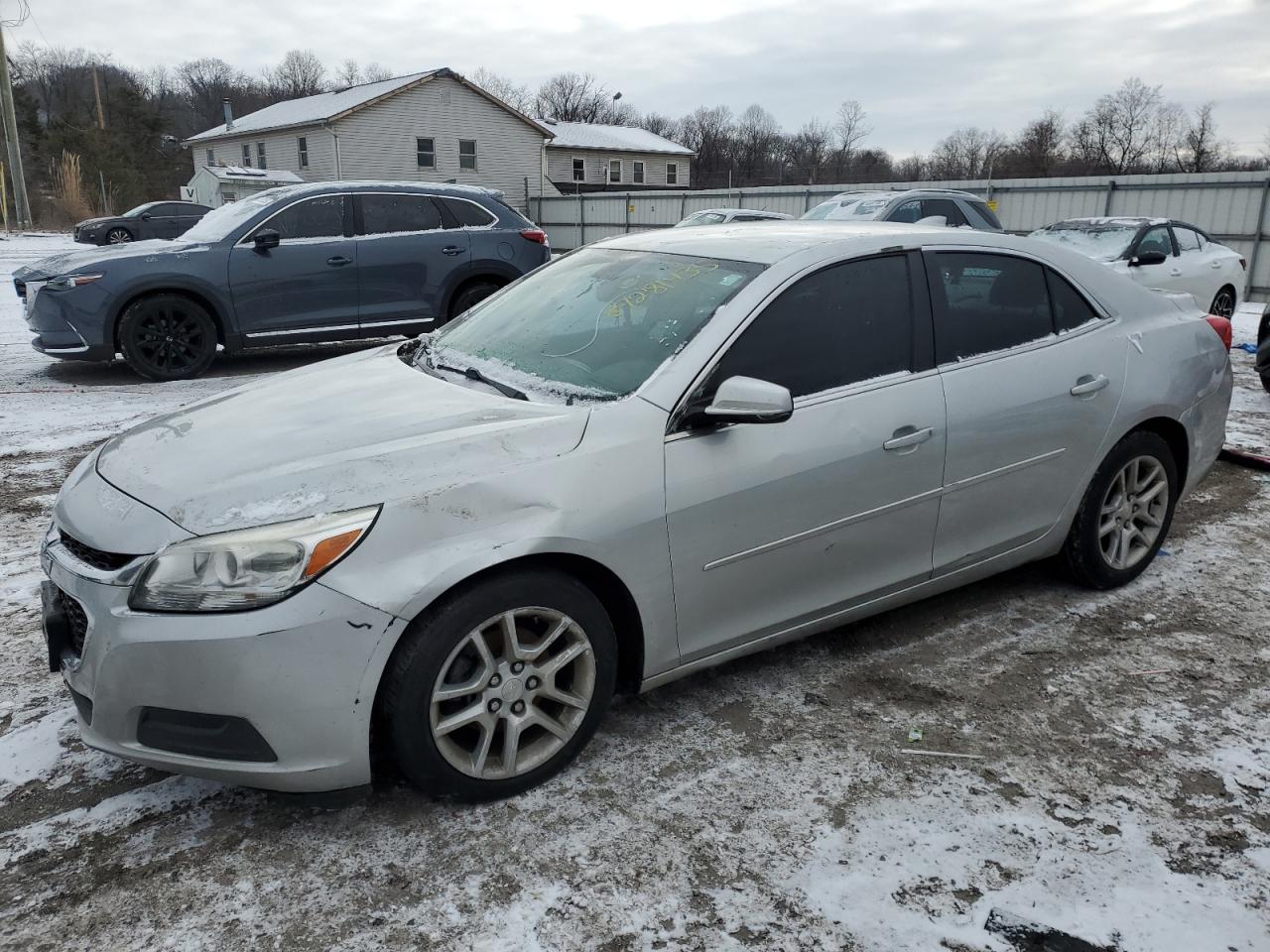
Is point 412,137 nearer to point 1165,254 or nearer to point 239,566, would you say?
point 1165,254

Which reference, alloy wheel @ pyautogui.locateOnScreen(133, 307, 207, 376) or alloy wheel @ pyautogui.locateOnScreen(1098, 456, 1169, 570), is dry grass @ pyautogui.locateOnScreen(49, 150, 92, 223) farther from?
alloy wheel @ pyautogui.locateOnScreen(1098, 456, 1169, 570)

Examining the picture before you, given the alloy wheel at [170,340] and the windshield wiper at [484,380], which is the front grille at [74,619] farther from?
the alloy wheel at [170,340]

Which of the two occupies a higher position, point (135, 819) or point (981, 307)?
point (981, 307)

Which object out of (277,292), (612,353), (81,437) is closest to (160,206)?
(277,292)

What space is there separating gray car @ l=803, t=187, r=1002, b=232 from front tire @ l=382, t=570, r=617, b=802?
32.0 feet

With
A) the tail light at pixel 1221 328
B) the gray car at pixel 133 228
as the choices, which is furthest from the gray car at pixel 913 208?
the gray car at pixel 133 228

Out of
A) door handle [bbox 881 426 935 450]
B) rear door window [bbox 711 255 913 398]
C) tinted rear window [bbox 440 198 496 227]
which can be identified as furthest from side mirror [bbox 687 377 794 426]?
tinted rear window [bbox 440 198 496 227]

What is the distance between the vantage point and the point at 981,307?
3648mm

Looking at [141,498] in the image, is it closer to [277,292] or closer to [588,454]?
[588,454]

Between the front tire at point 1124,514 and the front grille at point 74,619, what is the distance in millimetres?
3601

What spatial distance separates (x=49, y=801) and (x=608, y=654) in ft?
5.43

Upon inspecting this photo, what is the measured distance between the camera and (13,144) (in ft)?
100

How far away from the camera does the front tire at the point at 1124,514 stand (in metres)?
4.02

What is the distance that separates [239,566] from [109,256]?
754 cm
